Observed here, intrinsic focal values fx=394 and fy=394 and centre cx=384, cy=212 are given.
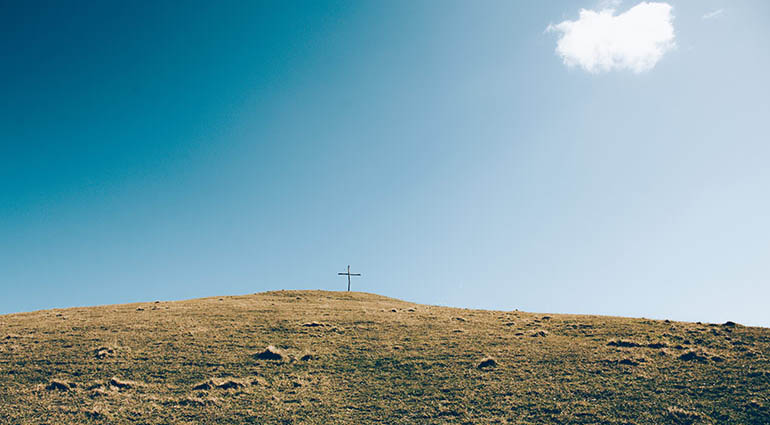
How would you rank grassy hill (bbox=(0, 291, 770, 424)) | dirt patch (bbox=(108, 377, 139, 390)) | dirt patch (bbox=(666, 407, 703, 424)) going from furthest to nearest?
dirt patch (bbox=(108, 377, 139, 390)), grassy hill (bbox=(0, 291, 770, 424)), dirt patch (bbox=(666, 407, 703, 424))

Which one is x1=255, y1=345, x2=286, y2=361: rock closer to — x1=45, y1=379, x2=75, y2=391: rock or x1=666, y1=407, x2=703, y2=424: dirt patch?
x1=45, y1=379, x2=75, y2=391: rock

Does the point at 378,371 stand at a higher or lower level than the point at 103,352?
lower

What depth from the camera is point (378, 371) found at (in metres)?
23.8

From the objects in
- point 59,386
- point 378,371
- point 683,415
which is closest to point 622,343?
point 683,415

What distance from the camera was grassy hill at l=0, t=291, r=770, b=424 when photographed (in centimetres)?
1853

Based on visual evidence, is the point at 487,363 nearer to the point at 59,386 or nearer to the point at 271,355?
the point at 271,355

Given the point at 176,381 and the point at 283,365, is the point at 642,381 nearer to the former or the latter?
the point at 283,365

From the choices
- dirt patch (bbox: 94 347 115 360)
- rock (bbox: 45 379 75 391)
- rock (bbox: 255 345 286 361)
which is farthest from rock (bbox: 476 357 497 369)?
dirt patch (bbox: 94 347 115 360)

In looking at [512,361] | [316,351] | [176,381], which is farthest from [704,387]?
[176,381]

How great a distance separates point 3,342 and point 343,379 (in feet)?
87.9

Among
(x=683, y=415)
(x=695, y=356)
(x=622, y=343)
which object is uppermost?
(x=622, y=343)

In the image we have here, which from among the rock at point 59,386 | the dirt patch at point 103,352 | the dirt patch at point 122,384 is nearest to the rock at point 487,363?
the dirt patch at point 122,384

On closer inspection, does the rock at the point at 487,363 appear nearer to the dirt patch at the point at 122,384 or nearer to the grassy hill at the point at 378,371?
the grassy hill at the point at 378,371

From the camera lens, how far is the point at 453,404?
19453 mm
